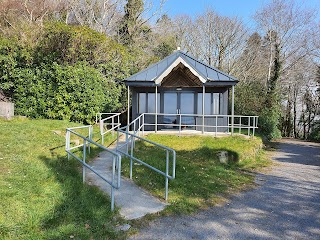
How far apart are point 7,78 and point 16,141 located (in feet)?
29.7

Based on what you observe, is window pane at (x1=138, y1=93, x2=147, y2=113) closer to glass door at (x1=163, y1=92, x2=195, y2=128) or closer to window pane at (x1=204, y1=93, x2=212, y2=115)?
glass door at (x1=163, y1=92, x2=195, y2=128)

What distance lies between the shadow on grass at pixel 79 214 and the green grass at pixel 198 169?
1.16 meters

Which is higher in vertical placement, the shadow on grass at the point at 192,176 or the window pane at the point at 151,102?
the window pane at the point at 151,102

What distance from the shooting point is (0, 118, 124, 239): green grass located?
376 centimetres

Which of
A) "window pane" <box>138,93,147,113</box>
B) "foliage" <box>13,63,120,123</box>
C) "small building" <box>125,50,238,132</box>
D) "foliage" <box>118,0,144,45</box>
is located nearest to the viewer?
"small building" <box>125,50,238,132</box>

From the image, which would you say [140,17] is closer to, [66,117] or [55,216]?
[66,117]

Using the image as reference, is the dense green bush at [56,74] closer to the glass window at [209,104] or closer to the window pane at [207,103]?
the glass window at [209,104]

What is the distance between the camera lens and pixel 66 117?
48.1 ft

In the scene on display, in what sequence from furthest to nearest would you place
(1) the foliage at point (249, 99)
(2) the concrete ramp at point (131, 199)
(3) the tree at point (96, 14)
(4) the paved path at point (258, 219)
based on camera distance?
(3) the tree at point (96, 14), (1) the foliage at point (249, 99), (2) the concrete ramp at point (131, 199), (4) the paved path at point (258, 219)

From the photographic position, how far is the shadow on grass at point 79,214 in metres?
3.79

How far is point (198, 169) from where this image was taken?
7.96 m

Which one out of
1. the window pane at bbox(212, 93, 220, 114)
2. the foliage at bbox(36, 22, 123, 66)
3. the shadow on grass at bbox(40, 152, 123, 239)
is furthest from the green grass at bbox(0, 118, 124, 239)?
the foliage at bbox(36, 22, 123, 66)

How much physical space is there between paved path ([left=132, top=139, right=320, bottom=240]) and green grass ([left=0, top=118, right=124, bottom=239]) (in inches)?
31.3

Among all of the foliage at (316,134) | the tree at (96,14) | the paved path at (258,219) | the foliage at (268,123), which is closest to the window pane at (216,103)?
the foliage at (268,123)
